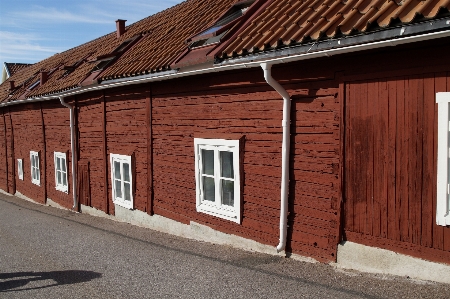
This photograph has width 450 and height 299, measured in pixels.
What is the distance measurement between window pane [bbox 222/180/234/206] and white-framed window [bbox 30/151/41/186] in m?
10.7

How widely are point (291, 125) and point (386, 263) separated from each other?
2048 mm

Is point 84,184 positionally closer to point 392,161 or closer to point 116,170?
point 116,170

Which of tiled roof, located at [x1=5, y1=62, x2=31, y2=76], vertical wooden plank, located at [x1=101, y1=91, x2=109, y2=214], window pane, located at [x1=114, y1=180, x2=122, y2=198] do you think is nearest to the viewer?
window pane, located at [x1=114, y1=180, x2=122, y2=198]

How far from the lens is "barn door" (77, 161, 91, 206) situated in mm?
12531

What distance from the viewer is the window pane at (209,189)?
7809 mm

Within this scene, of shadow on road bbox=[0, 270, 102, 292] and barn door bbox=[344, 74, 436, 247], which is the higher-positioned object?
barn door bbox=[344, 74, 436, 247]

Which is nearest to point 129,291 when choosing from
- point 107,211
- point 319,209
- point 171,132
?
point 319,209

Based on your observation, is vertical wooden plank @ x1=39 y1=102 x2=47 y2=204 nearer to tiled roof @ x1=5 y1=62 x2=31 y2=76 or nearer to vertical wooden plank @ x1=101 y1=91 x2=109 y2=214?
vertical wooden plank @ x1=101 y1=91 x2=109 y2=214

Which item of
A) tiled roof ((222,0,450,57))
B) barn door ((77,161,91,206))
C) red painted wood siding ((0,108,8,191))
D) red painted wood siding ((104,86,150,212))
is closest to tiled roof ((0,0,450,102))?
tiled roof ((222,0,450,57))

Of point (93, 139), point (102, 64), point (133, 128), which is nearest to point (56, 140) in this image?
point (93, 139)

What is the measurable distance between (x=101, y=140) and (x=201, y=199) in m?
4.58

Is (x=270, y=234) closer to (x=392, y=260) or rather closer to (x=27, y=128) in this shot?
(x=392, y=260)

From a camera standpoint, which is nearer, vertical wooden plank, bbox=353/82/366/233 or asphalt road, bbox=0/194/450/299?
asphalt road, bbox=0/194/450/299

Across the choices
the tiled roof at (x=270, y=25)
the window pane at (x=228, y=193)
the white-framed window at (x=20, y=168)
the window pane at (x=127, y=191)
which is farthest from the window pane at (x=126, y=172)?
the white-framed window at (x=20, y=168)
